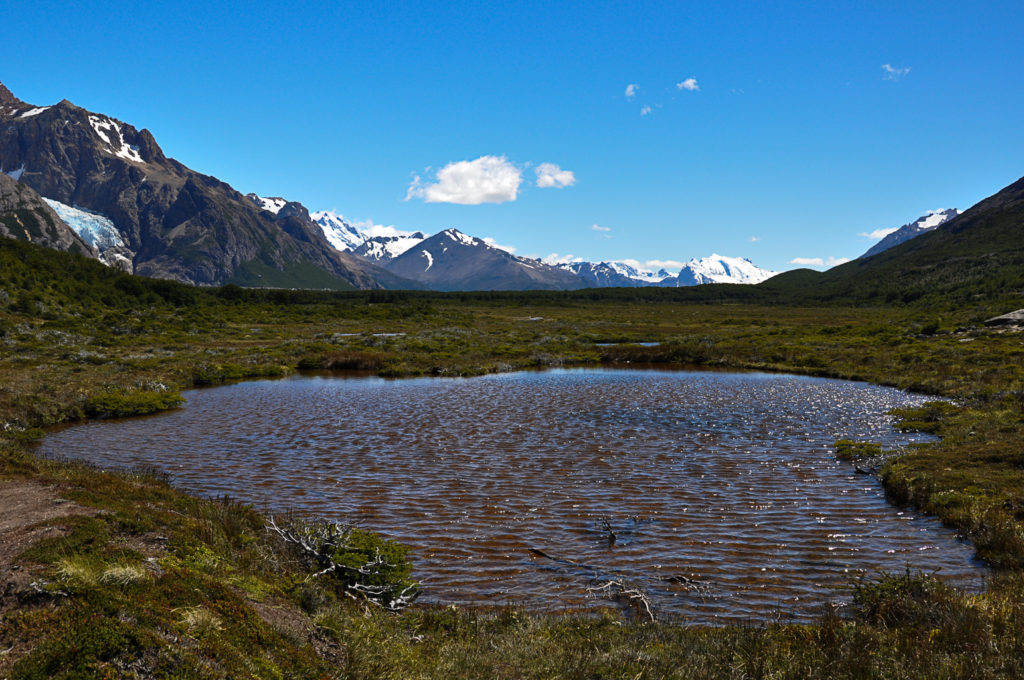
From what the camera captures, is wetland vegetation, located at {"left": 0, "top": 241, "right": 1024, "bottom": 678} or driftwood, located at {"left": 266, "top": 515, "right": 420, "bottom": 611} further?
driftwood, located at {"left": 266, "top": 515, "right": 420, "bottom": 611}

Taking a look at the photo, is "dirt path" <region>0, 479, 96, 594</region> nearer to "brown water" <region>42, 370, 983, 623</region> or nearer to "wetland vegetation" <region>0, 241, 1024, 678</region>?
"wetland vegetation" <region>0, 241, 1024, 678</region>

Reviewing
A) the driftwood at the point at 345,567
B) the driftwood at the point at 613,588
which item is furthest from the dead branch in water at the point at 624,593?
the driftwood at the point at 345,567

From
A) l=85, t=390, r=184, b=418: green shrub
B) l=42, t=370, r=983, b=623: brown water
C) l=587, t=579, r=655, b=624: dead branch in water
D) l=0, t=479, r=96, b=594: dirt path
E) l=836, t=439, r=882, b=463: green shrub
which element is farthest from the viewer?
l=85, t=390, r=184, b=418: green shrub

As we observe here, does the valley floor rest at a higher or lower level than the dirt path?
lower

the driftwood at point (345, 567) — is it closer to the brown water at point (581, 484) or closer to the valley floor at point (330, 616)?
the valley floor at point (330, 616)

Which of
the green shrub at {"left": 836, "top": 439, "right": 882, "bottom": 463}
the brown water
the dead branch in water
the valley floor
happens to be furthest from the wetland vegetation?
the brown water

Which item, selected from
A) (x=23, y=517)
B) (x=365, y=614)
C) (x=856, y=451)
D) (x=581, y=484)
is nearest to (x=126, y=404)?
(x=23, y=517)

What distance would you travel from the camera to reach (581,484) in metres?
16.7

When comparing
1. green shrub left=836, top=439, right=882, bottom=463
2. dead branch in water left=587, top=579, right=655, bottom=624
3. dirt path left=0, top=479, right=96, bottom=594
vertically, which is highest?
dirt path left=0, top=479, right=96, bottom=594

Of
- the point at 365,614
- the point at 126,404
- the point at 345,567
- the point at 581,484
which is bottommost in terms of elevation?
the point at 581,484

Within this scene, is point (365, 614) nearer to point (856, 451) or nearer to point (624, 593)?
point (624, 593)

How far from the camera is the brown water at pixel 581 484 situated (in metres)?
10.8

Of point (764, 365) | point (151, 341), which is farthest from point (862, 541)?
point (151, 341)

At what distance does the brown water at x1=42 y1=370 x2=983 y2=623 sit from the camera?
10.8m
